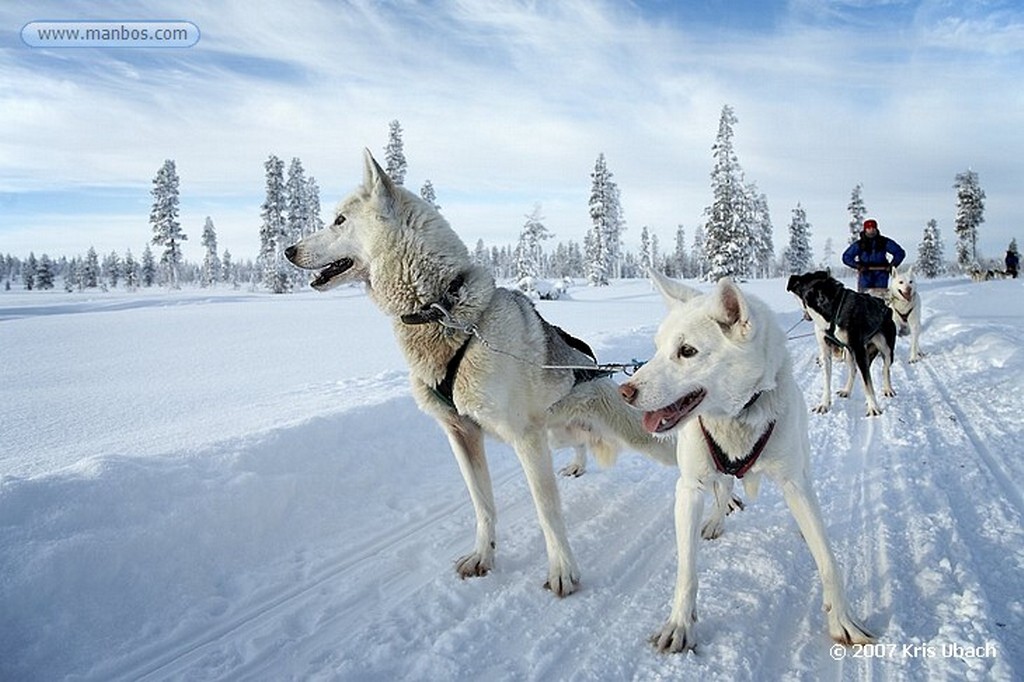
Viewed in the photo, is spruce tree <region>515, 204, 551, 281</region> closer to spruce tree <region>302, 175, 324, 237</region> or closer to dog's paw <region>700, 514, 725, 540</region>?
spruce tree <region>302, 175, 324, 237</region>

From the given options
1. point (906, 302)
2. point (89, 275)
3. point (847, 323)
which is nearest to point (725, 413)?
point (847, 323)

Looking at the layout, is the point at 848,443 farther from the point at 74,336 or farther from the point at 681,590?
the point at 74,336

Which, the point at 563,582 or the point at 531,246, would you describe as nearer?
the point at 563,582

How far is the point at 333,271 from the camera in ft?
12.3

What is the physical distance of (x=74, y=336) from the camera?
52.3 feet

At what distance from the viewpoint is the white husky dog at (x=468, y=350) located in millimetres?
3387

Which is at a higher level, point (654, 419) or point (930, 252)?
point (930, 252)

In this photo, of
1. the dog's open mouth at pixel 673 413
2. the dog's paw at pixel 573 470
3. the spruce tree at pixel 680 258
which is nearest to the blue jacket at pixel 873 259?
the dog's paw at pixel 573 470

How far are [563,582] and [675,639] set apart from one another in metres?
0.74

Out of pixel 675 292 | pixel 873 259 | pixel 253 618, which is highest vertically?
pixel 873 259

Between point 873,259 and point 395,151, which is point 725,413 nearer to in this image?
point 873,259

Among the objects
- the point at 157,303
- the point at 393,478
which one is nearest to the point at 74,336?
the point at 393,478

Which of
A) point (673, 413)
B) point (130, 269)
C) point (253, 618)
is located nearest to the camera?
point (673, 413)

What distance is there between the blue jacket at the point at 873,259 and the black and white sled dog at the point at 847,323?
372cm
